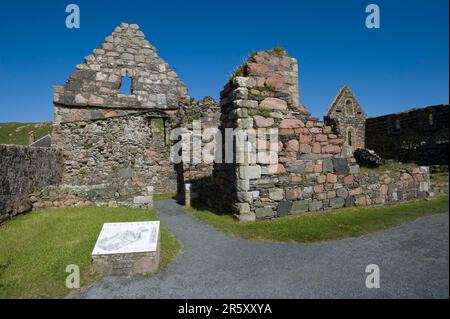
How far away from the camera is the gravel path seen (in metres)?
3.96

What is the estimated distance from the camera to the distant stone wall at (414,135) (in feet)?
55.1

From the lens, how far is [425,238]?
5906 millimetres

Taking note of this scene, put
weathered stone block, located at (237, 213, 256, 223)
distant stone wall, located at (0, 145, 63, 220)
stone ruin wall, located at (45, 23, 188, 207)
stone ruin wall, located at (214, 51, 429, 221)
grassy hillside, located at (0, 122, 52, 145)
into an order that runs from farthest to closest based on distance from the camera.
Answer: grassy hillside, located at (0, 122, 52, 145) < stone ruin wall, located at (45, 23, 188, 207) < stone ruin wall, located at (214, 51, 429, 221) < weathered stone block, located at (237, 213, 256, 223) < distant stone wall, located at (0, 145, 63, 220)

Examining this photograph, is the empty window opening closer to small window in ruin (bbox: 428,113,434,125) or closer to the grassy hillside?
small window in ruin (bbox: 428,113,434,125)

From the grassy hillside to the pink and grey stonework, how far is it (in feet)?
112

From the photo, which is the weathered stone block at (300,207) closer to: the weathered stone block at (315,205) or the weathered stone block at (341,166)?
the weathered stone block at (315,205)

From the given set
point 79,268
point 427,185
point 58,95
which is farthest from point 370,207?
point 58,95

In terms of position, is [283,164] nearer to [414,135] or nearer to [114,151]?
[114,151]

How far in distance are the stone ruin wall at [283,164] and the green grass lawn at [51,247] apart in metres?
2.66

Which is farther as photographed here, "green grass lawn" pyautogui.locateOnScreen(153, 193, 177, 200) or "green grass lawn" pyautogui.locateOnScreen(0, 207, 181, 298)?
"green grass lawn" pyautogui.locateOnScreen(153, 193, 177, 200)

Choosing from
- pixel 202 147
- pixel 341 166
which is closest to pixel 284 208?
pixel 341 166

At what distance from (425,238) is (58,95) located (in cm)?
1632

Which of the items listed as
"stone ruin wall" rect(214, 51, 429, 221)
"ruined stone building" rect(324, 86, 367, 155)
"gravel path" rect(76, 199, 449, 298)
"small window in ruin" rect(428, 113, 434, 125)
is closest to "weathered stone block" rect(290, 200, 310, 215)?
"stone ruin wall" rect(214, 51, 429, 221)

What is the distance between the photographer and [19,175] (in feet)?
27.6
